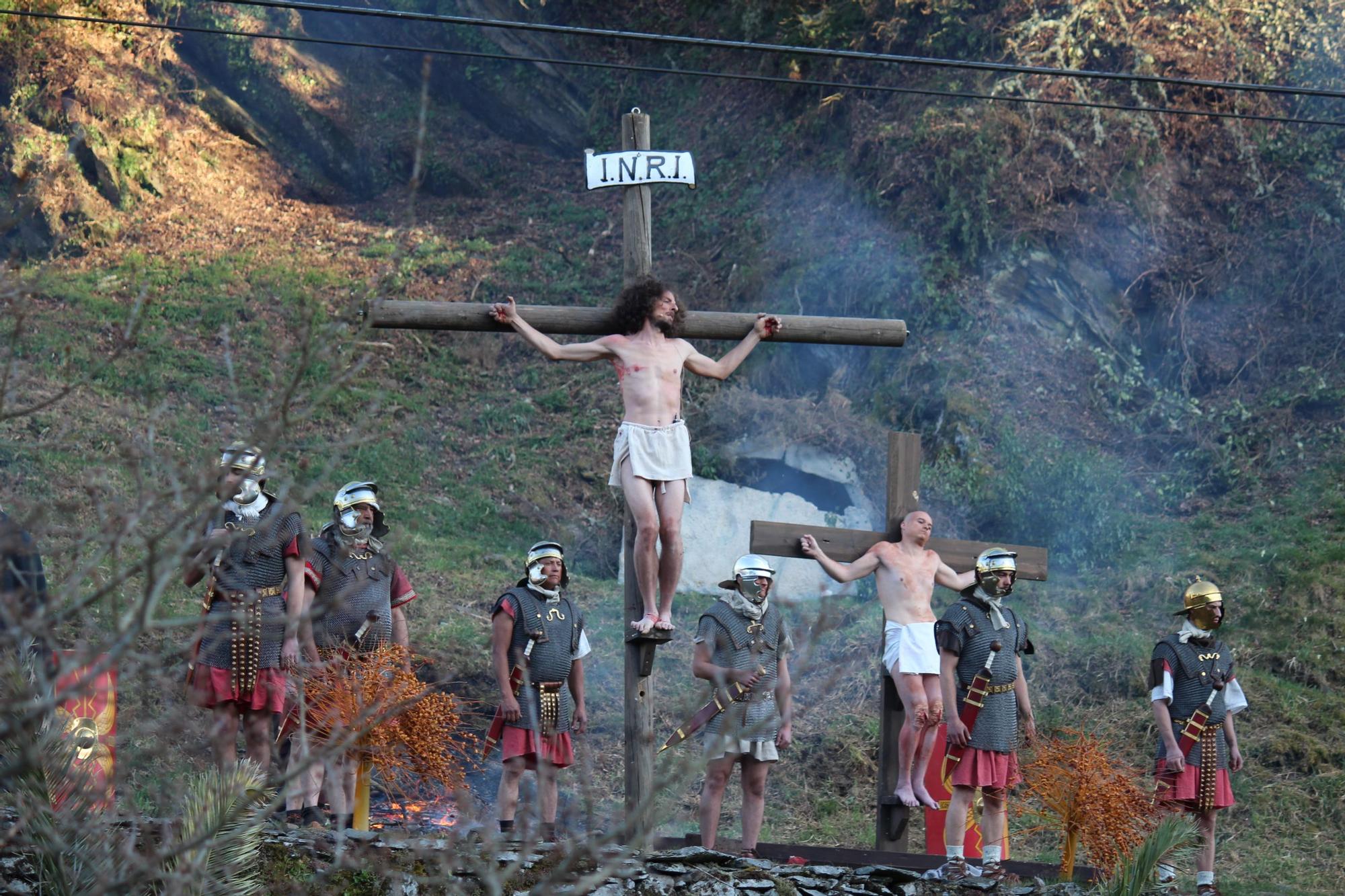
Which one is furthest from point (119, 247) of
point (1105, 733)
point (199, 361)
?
point (1105, 733)

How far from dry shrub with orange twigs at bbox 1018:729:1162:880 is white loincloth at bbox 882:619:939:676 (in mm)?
857

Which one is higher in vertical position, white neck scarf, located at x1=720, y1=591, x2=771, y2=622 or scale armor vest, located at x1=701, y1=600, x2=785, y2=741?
white neck scarf, located at x1=720, y1=591, x2=771, y2=622

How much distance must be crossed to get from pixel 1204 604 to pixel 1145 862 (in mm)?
2029

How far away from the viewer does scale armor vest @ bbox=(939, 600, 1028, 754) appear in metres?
8.32

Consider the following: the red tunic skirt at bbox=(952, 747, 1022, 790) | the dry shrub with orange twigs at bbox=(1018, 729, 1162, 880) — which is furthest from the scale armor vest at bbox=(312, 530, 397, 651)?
the dry shrub with orange twigs at bbox=(1018, 729, 1162, 880)

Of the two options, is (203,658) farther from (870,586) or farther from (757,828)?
(870,586)

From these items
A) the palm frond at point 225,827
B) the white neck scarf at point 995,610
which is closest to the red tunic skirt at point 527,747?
the palm frond at point 225,827

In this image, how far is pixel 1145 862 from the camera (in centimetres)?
739

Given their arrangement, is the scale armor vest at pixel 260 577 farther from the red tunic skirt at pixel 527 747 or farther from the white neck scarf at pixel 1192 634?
the white neck scarf at pixel 1192 634

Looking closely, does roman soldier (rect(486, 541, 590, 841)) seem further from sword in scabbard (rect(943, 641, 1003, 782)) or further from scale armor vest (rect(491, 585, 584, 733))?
sword in scabbard (rect(943, 641, 1003, 782))

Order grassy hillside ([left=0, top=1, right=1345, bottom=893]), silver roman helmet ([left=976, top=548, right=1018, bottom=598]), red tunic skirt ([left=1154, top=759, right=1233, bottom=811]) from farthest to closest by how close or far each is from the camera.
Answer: grassy hillside ([left=0, top=1, right=1345, bottom=893]) → red tunic skirt ([left=1154, top=759, right=1233, bottom=811]) → silver roman helmet ([left=976, top=548, right=1018, bottom=598])

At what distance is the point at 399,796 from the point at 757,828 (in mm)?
2513

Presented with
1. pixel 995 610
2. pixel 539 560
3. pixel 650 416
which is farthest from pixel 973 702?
pixel 539 560

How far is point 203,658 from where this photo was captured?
26.3 ft
